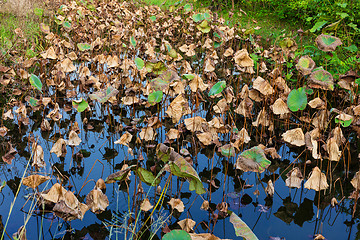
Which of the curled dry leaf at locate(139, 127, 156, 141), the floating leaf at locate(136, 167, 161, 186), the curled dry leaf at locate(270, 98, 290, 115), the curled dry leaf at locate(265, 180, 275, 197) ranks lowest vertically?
the curled dry leaf at locate(265, 180, 275, 197)

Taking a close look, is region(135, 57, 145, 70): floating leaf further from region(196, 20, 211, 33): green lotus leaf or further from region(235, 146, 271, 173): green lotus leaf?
region(196, 20, 211, 33): green lotus leaf

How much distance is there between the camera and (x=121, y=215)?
1995 mm

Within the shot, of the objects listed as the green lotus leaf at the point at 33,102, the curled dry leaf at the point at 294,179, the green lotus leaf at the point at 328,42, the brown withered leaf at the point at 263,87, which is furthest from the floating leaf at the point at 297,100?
the green lotus leaf at the point at 33,102

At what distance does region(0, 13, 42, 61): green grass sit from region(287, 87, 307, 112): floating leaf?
111 inches

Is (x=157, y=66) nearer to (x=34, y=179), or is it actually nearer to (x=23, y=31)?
(x=34, y=179)

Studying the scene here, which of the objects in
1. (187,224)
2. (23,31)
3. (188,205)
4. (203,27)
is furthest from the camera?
(23,31)

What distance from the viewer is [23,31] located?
479 cm

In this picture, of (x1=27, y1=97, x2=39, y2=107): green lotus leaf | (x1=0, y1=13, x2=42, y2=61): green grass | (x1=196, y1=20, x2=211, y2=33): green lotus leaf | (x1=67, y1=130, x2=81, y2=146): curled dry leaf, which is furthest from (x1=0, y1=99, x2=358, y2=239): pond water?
(x1=196, y1=20, x2=211, y2=33): green lotus leaf

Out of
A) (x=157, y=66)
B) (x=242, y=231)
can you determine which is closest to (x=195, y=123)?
(x=157, y=66)

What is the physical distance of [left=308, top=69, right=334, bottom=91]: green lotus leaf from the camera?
239 centimetres

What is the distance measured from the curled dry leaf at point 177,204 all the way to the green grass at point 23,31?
273 cm

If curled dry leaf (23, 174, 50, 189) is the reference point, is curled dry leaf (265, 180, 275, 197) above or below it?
below

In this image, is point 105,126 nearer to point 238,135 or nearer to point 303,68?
point 238,135

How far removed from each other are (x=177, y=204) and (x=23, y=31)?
3.87 meters
